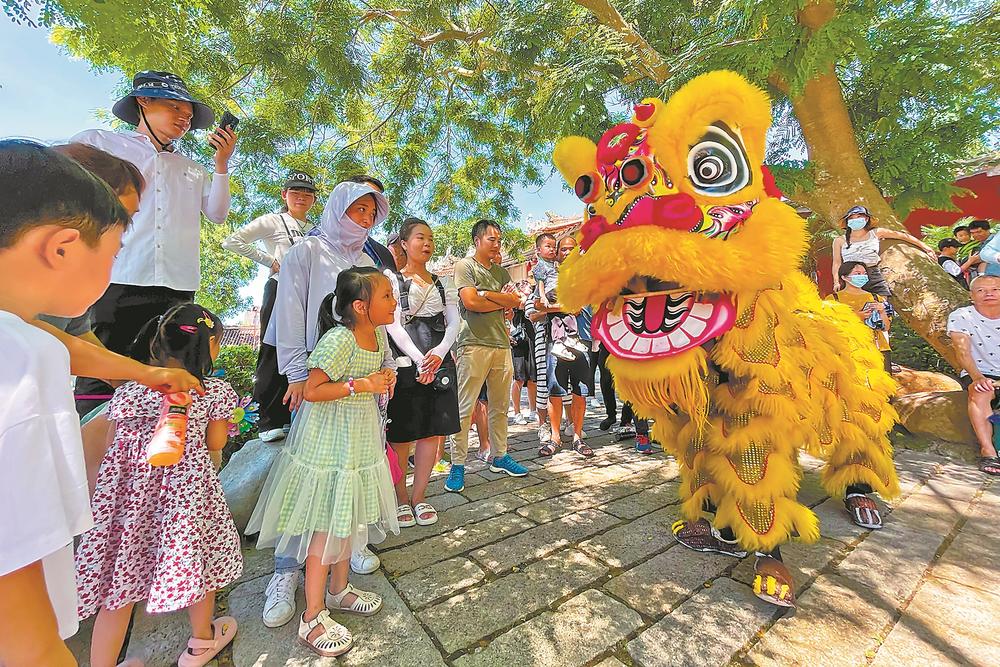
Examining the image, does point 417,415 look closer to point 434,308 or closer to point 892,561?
point 434,308

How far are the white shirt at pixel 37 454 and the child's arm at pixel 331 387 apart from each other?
892 mm

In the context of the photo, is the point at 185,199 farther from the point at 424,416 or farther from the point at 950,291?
the point at 950,291

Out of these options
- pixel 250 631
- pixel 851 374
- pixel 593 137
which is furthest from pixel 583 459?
pixel 593 137

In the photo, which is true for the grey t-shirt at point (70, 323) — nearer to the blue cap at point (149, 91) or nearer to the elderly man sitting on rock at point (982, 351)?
the blue cap at point (149, 91)

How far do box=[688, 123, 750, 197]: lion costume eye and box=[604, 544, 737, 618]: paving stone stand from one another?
1663 millimetres

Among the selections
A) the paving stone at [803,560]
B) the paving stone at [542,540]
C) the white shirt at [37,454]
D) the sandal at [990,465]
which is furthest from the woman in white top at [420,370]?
the sandal at [990,465]

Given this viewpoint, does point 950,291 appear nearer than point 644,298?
No

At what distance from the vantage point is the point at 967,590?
5.90ft

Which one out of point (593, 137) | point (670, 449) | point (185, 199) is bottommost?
point (670, 449)

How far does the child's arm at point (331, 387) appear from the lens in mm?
1644

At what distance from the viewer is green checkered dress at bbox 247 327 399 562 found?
5.26ft

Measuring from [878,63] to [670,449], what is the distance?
4.35 metres

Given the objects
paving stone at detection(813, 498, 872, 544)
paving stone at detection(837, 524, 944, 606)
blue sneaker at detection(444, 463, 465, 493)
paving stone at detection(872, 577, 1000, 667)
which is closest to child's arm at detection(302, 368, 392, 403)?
blue sneaker at detection(444, 463, 465, 493)

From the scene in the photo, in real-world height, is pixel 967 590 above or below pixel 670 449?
below
